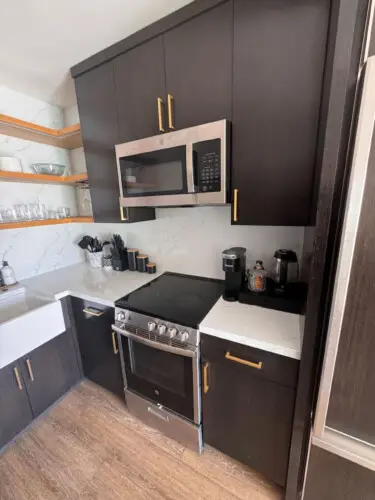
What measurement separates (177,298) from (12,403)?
1201mm

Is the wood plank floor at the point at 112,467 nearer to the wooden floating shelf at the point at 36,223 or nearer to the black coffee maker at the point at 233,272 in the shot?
the black coffee maker at the point at 233,272

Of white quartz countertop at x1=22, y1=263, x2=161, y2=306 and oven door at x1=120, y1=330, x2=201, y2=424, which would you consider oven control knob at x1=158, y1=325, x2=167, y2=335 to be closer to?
oven door at x1=120, y1=330, x2=201, y2=424

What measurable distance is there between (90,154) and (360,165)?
158cm

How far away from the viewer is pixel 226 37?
3.19 ft

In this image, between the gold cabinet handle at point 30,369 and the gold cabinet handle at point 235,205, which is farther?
the gold cabinet handle at point 30,369

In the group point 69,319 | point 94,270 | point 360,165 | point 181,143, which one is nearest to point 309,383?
point 360,165

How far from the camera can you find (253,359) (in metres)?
0.99

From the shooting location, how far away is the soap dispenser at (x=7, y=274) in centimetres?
165

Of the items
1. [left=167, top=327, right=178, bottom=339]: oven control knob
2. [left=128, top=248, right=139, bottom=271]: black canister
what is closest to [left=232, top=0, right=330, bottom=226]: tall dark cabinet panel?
[left=167, top=327, right=178, bottom=339]: oven control knob

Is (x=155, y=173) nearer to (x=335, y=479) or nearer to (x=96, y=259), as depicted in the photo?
(x=96, y=259)

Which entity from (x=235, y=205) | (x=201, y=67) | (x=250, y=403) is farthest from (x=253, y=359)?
(x=201, y=67)

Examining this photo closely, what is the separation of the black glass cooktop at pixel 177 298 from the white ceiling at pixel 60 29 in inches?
58.9

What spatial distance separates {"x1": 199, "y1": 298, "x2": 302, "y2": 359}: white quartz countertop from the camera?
922 millimetres

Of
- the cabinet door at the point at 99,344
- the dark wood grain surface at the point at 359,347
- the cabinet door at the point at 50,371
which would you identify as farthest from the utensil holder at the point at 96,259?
the dark wood grain surface at the point at 359,347
